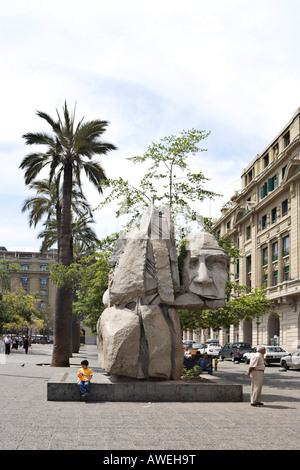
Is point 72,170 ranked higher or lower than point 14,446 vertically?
higher

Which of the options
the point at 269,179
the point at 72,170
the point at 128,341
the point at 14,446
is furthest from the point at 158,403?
the point at 269,179

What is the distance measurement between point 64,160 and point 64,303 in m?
6.44

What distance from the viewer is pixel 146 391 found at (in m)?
11.7

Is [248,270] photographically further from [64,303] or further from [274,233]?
[64,303]

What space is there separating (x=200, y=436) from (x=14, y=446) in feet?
8.47

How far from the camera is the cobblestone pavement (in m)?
6.96

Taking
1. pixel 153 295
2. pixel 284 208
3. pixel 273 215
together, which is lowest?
pixel 153 295

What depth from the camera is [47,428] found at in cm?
802

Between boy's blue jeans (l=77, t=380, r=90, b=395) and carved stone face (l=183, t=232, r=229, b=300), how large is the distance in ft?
11.3

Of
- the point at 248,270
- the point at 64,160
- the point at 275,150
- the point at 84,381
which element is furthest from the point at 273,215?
the point at 84,381

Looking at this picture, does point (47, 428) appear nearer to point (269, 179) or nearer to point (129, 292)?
point (129, 292)

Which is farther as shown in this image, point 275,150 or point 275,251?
point 275,150

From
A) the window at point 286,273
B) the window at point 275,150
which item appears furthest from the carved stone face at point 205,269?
the window at point 275,150

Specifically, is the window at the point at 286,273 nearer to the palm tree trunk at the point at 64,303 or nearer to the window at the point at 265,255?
the window at the point at 265,255
